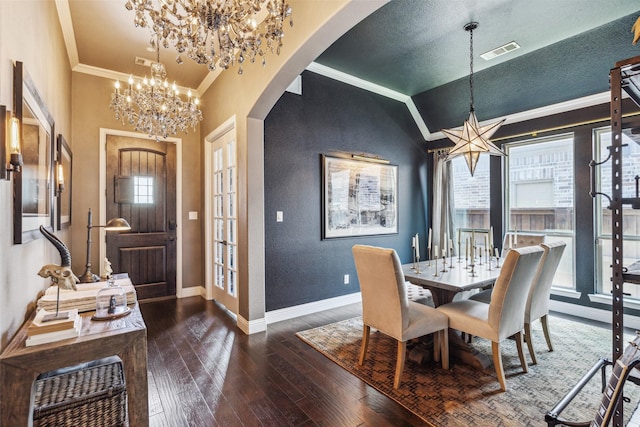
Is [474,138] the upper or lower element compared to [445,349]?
upper

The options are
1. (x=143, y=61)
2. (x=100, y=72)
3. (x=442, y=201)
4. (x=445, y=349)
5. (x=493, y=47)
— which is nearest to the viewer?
(x=445, y=349)

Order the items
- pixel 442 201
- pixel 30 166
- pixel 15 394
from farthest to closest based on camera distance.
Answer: pixel 442 201 < pixel 30 166 < pixel 15 394

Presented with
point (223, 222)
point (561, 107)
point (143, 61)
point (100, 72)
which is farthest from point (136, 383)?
point (561, 107)

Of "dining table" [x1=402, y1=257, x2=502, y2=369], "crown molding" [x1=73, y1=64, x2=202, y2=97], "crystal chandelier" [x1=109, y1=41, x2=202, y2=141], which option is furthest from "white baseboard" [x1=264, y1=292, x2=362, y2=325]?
"crown molding" [x1=73, y1=64, x2=202, y2=97]

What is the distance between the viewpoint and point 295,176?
12.2 ft

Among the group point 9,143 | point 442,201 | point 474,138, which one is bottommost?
point 442,201

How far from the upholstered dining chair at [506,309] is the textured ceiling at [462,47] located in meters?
2.23

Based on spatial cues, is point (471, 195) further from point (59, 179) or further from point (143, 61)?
point (59, 179)

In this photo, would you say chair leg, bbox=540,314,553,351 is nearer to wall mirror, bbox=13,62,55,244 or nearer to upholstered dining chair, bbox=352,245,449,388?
upholstered dining chair, bbox=352,245,449,388

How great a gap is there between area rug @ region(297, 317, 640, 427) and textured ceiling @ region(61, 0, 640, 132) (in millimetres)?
2761

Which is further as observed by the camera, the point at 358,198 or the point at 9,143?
the point at 358,198

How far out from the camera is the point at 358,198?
168 inches

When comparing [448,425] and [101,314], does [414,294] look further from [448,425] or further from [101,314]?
[101,314]

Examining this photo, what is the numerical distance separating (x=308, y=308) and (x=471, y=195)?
3131 mm
